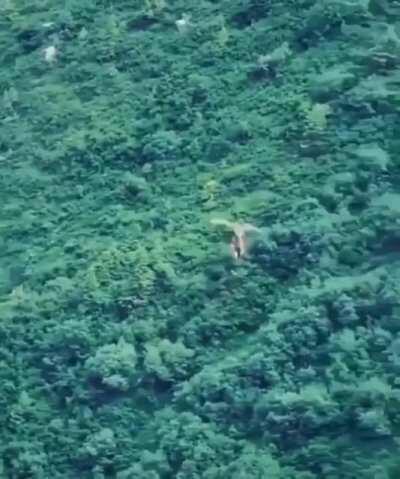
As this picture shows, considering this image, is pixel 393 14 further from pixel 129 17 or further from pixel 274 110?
pixel 129 17

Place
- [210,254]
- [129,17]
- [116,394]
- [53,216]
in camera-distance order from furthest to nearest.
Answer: [129,17] → [53,216] → [210,254] → [116,394]

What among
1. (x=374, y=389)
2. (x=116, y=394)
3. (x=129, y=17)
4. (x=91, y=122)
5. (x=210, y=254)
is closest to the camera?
(x=374, y=389)

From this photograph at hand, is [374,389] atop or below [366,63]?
below

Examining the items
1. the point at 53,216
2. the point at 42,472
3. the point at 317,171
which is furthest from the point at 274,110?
the point at 42,472

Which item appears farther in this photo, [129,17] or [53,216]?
[129,17]

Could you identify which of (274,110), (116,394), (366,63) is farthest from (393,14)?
(116,394)

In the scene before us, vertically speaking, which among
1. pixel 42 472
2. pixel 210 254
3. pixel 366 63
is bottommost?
pixel 42 472

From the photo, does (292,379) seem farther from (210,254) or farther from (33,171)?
(33,171)
